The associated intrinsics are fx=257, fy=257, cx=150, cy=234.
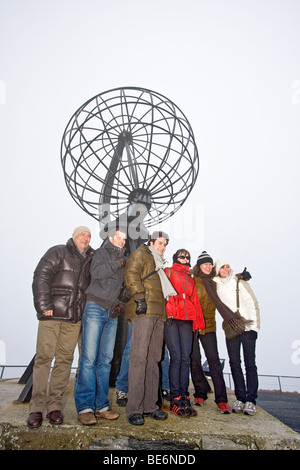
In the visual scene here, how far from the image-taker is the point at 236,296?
3.79 m

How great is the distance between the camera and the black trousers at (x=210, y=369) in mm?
3311

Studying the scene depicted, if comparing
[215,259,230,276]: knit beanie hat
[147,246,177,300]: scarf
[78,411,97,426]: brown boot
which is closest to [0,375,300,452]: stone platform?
[78,411,97,426]: brown boot

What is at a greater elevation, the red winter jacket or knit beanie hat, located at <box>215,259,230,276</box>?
knit beanie hat, located at <box>215,259,230,276</box>

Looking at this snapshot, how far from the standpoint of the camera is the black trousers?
3311 millimetres

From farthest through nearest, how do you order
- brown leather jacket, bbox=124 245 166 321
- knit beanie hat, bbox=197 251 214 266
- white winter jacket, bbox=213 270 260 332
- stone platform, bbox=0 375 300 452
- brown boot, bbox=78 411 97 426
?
knit beanie hat, bbox=197 251 214 266 → white winter jacket, bbox=213 270 260 332 → brown leather jacket, bbox=124 245 166 321 → brown boot, bbox=78 411 97 426 → stone platform, bbox=0 375 300 452

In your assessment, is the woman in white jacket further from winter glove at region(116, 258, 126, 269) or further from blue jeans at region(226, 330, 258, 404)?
winter glove at region(116, 258, 126, 269)

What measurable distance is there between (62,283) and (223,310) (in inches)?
87.8

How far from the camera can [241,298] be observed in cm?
378

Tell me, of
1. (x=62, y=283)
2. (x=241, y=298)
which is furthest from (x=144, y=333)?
(x=241, y=298)

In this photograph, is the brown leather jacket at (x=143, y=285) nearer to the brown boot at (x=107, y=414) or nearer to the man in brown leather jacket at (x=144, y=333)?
the man in brown leather jacket at (x=144, y=333)

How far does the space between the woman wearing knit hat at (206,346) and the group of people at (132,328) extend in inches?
0.6

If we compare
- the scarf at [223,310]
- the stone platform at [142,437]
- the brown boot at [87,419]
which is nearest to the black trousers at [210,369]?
the scarf at [223,310]
